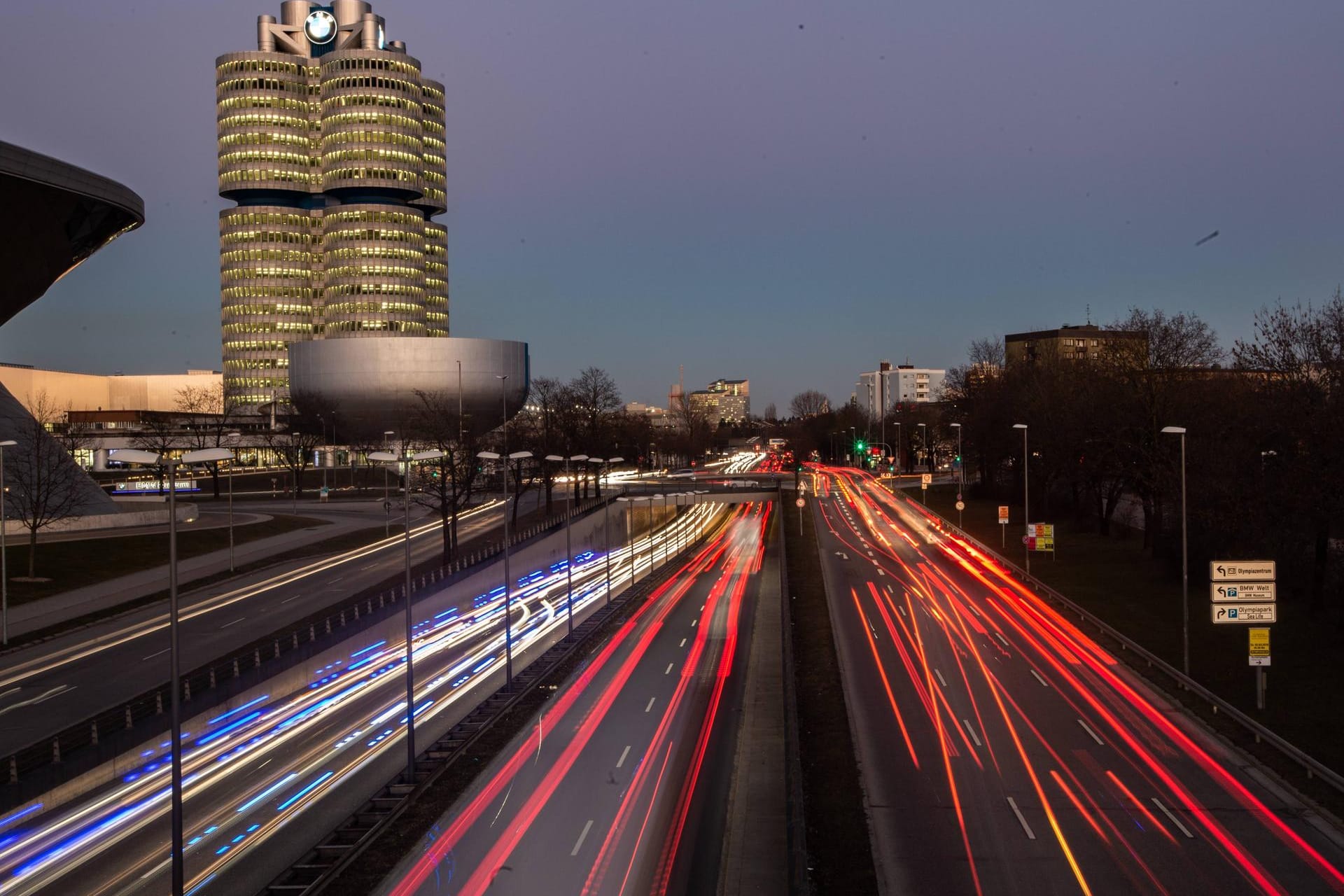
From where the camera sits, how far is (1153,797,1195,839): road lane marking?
19708mm

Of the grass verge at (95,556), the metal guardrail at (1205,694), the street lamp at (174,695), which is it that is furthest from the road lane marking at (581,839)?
the grass verge at (95,556)

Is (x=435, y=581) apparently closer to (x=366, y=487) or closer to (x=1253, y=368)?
(x=1253, y=368)

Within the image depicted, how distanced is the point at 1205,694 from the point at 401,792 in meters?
21.1

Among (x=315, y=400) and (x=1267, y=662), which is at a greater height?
(x=315, y=400)

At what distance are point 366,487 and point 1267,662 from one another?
106844 mm

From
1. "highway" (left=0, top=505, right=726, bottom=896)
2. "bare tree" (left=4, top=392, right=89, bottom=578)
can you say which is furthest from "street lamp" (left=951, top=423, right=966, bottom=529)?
"bare tree" (left=4, top=392, right=89, bottom=578)

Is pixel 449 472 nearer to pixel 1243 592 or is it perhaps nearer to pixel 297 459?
pixel 297 459

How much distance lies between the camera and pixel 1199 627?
38.2m

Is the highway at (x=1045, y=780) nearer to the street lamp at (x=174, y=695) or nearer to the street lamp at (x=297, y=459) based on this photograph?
the street lamp at (x=174, y=695)

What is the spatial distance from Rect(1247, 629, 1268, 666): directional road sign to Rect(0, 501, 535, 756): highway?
30641 millimetres

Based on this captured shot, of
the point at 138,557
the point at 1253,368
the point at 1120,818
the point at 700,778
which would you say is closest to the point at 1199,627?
the point at 1253,368

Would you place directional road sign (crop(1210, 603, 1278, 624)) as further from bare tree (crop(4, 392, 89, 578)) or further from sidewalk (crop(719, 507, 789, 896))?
bare tree (crop(4, 392, 89, 578))

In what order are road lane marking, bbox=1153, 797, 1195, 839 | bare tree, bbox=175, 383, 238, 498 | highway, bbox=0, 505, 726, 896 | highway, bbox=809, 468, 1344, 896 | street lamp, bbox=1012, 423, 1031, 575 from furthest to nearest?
bare tree, bbox=175, 383, 238, 498, street lamp, bbox=1012, 423, 1031, 575, road lane marking, bbox=1153, 797, 1195, 839, highway, bbox=0, 505, 726, 896, highway, bbox=809, 468, 1344, 896

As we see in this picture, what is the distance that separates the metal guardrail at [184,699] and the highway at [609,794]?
9.31m
